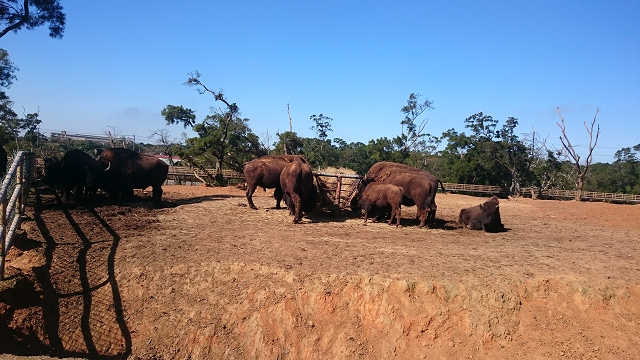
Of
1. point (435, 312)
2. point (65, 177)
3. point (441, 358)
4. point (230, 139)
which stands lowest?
point (441, 358)

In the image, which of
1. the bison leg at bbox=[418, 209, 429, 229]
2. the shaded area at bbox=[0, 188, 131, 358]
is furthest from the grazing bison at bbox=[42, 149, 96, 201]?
the bison leg at bbox=[418, 209, 429, 229]

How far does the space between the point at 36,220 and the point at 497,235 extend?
11.3 metres

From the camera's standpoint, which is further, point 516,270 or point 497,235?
point 497,235

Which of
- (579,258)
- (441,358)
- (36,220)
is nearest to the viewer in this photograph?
(441,358)

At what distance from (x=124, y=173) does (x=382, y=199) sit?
821 centimetres

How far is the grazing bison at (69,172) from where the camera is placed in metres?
11.8

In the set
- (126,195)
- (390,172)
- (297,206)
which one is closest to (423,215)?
(390,172)

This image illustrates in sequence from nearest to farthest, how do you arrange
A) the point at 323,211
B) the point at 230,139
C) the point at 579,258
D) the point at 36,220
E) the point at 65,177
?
the point at 579,258 → the point at 36,220 → the point at 65,177 → the point at 323,211 → the point at 230,139

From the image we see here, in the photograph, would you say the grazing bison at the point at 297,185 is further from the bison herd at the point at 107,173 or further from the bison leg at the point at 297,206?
the bison herd at the point at 107,173

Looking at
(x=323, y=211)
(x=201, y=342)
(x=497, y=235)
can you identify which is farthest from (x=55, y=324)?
(x=497, y=235)

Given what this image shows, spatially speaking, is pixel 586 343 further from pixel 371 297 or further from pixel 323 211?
pixel 323 211

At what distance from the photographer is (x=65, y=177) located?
12.0 meters

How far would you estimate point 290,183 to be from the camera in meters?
11.8

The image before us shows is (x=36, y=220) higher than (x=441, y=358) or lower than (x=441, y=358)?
higher
